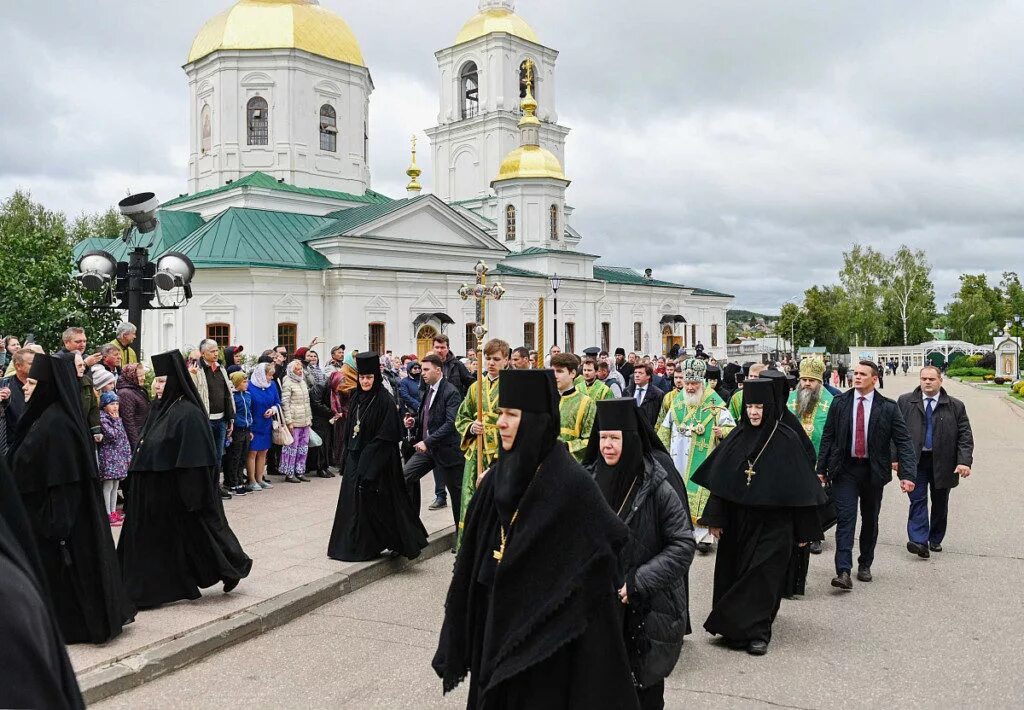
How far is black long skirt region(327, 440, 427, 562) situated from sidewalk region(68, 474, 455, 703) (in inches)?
6.3

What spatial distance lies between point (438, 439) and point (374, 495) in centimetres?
105

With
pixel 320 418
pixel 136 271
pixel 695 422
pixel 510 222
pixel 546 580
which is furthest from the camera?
pixel 510 222

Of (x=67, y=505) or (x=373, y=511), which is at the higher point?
(x=67, y=505)

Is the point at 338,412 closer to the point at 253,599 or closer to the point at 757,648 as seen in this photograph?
the point at 253,599

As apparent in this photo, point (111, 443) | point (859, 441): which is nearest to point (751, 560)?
point (859, 441)

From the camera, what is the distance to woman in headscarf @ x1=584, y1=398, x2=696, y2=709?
13.8 ft

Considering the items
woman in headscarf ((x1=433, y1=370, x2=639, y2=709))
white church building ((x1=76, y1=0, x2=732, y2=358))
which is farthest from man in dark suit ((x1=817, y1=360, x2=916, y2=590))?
white church building ((x1=76, y1=0, x2=732, y2=358))

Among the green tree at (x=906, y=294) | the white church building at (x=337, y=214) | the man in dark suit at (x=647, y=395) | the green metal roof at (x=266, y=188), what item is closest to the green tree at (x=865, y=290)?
the green tree at (x=906, y=294)

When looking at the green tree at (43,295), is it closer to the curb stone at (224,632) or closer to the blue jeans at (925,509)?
the curb stone at (224,632)

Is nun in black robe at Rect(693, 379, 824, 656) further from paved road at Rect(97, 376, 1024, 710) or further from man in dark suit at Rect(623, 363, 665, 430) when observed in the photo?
man in dark suit at Rect(623, 363, 665, 430)

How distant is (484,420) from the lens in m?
7.31

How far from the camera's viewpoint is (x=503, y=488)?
11.4 ft

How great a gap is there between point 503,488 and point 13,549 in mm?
2137

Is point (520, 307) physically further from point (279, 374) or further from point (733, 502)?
point (733, 502)
